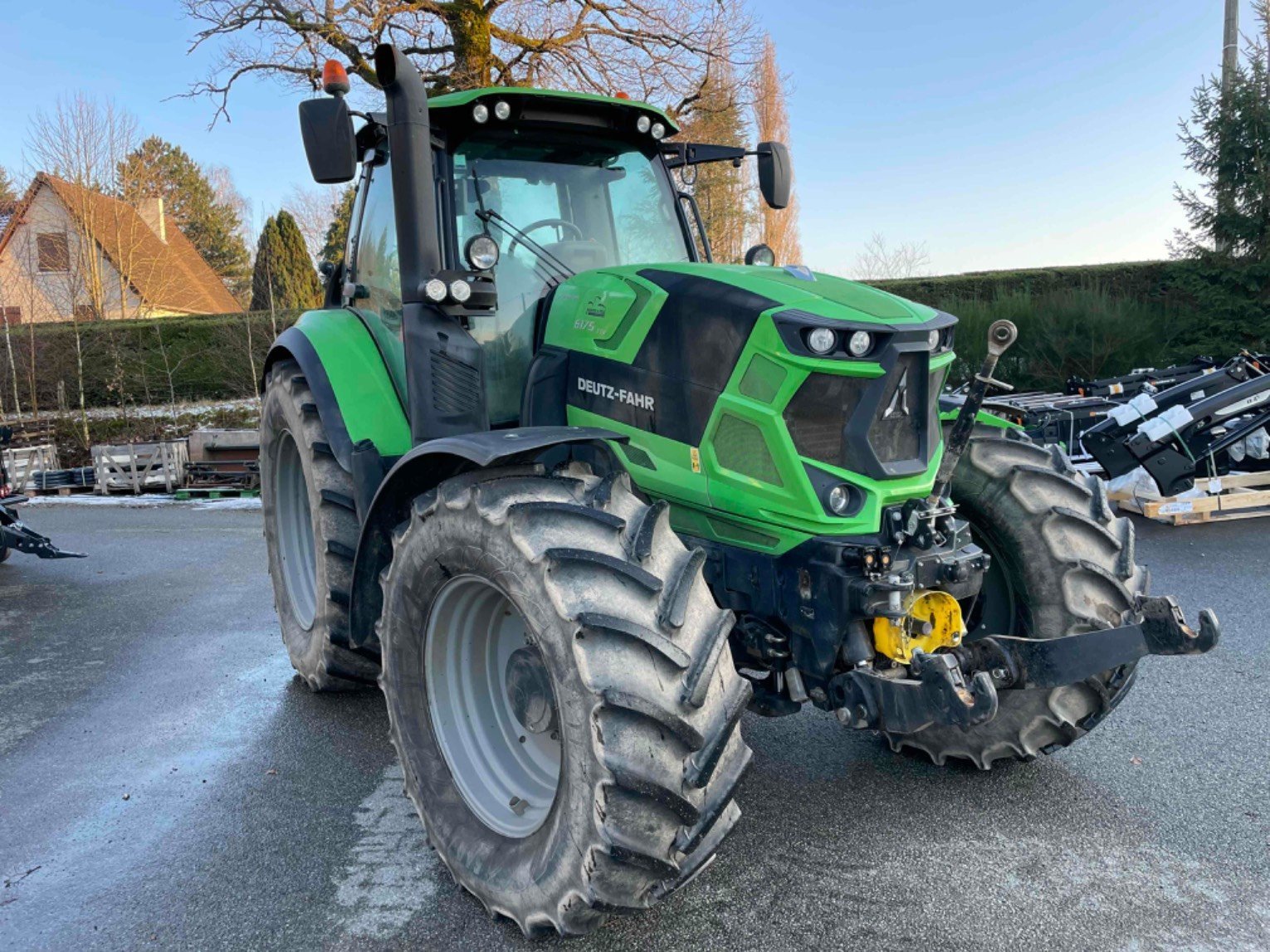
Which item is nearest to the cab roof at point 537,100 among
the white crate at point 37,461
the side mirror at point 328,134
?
the side mirror at point 328,134

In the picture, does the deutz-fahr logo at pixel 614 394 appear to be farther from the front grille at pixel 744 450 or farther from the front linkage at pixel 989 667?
the front linkage at pixel 989 667

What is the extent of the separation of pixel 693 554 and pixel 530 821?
0.96m

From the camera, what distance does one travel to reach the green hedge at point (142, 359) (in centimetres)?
1759

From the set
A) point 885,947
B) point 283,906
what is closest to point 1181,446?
point 885,947

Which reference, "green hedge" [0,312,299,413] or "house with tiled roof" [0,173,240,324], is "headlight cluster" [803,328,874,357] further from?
"house with tiled roof" [0,173,240,324]

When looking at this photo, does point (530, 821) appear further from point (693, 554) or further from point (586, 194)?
point (586, 194)

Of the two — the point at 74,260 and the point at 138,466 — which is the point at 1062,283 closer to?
the point at 138,466

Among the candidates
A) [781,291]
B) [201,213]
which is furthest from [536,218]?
[201,213]

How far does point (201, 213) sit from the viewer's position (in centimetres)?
4547

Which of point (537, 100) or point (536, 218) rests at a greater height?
point (537, 100)

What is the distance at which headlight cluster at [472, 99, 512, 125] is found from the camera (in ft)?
10.8

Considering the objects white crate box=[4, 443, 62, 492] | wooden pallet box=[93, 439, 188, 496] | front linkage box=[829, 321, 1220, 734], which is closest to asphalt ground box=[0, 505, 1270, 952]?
front linkage box=[829, 321, 1220, 734]

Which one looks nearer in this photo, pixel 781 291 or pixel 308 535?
→ pixel 781 291

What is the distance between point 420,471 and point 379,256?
1.50m
